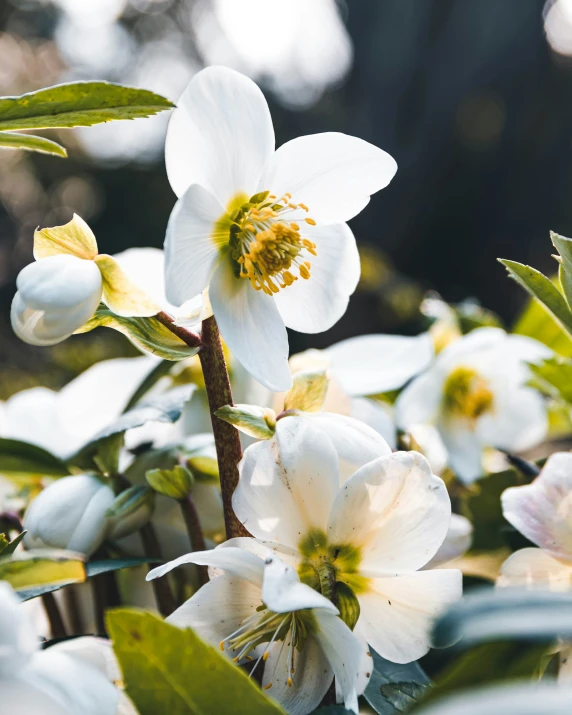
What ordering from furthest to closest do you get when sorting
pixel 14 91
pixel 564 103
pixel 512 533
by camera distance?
1. pixel 564 103
2. pixel 14 91
3. pixel 512 533

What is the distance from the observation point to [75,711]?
0.65 feet

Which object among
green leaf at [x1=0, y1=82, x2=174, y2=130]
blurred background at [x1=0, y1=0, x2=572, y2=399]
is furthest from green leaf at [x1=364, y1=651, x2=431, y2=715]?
blurred background at [x1=0, y1=0, x2=572, y2=399]

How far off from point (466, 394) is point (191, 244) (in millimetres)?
353

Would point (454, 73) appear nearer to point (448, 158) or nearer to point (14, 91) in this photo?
point (448, 158)

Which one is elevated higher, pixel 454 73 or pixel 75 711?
pixel 75 711

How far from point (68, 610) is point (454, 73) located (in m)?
4.40

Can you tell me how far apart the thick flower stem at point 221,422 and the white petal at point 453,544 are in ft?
0.42

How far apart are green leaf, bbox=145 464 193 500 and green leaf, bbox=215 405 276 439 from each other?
0.15 ft

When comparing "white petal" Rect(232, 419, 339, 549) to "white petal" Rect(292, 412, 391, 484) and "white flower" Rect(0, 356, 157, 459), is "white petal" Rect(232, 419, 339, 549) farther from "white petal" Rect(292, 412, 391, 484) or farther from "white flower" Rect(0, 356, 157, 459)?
"white flower" Rect(0, 356, 157, 459)

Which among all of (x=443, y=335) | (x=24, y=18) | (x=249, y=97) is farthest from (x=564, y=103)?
(x=249, y=97)

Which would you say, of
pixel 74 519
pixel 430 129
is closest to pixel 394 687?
pixel 74 519

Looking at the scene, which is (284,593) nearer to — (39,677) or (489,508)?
(39,677)

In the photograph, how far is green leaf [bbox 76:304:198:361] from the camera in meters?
0.28

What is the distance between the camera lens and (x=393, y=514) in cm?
27
